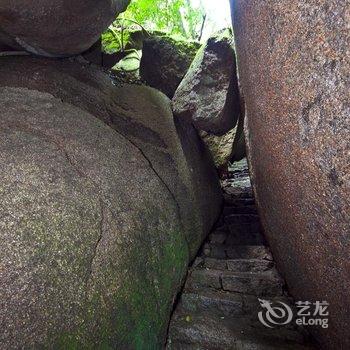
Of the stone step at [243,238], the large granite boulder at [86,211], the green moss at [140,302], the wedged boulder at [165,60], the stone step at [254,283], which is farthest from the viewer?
the stone step at [243,238]

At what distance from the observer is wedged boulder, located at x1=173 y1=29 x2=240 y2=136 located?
4324 millimetres

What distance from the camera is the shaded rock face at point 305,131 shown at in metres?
1.98

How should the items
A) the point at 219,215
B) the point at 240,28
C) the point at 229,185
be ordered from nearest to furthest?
the point at 240,28 → the point at 219,215 → the point at 229,185

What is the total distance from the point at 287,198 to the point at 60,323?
2.03 meters

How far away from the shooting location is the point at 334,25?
1.87m

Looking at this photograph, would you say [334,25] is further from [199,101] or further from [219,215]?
[219,215]

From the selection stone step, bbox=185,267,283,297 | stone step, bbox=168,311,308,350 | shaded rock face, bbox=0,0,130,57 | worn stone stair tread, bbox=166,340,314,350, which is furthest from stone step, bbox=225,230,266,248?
shaded rock face, bbox=0,0,130,57

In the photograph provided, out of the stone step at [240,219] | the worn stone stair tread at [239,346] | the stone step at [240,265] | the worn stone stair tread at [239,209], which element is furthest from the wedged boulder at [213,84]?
the worn stone stair tread at [239,346]

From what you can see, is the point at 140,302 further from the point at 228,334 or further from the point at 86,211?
the point at 228,334

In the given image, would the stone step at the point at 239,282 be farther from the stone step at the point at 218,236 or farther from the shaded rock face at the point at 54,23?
the shaded rock face at the point at 54,23

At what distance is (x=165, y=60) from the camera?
17.1ft

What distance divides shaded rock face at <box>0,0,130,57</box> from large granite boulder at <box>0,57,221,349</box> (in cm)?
21

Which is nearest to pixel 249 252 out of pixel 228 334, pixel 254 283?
pixel 254 283

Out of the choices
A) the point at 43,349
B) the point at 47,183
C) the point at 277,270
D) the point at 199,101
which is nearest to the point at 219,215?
the point at 277,270
